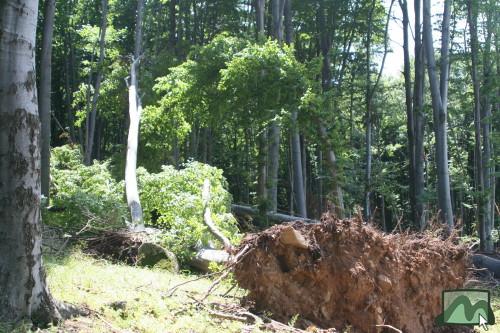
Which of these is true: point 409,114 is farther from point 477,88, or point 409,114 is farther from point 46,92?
point 46,92

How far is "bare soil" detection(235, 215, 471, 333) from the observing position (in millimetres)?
6029

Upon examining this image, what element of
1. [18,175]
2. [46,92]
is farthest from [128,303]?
[46,92]

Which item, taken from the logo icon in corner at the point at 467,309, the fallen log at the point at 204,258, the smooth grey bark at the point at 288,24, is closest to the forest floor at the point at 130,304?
the logo icon in corner at the point at 467,309

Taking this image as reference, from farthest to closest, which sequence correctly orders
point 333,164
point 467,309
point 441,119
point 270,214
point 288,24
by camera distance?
point 288,24 → point 441,119 → point 270,214 → point 333,164 → point 467,309

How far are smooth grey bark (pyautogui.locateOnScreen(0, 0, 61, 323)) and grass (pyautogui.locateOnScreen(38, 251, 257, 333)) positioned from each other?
1.19 ft

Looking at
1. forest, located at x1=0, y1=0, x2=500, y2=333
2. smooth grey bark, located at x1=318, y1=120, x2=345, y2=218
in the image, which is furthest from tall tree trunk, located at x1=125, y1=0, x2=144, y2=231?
smooth grey bark, located at x1=318, y1=120, x2=345, y2=218

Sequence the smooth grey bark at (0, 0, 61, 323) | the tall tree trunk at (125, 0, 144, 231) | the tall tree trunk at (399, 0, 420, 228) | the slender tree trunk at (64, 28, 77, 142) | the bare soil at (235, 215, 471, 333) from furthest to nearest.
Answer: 1. the slender tree trunk at (64, 28, 77, 142)
2. the tall tree trunk at (399, 0, 420, 228)
3. the tall tree trunk at (125, 0, 144, 231)
4. the bare soil at (235, 215, 471, 333)
5. the smooth grey bark at (0, 0, 61, 323)

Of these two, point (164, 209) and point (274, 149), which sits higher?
point (274, 149)

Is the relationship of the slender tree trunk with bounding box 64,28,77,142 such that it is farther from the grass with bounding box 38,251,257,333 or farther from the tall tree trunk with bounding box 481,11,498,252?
the grass with bounding box 38,251,257,333

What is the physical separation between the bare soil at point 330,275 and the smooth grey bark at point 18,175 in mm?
2541

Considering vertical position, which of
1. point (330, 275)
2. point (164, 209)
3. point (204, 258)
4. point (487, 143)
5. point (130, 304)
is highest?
point (487, 143)

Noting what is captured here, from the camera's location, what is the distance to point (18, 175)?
4.03 metres

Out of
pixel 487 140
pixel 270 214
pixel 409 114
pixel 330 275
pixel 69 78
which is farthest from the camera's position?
pixel 69 78

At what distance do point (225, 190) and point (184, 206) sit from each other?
237cm
